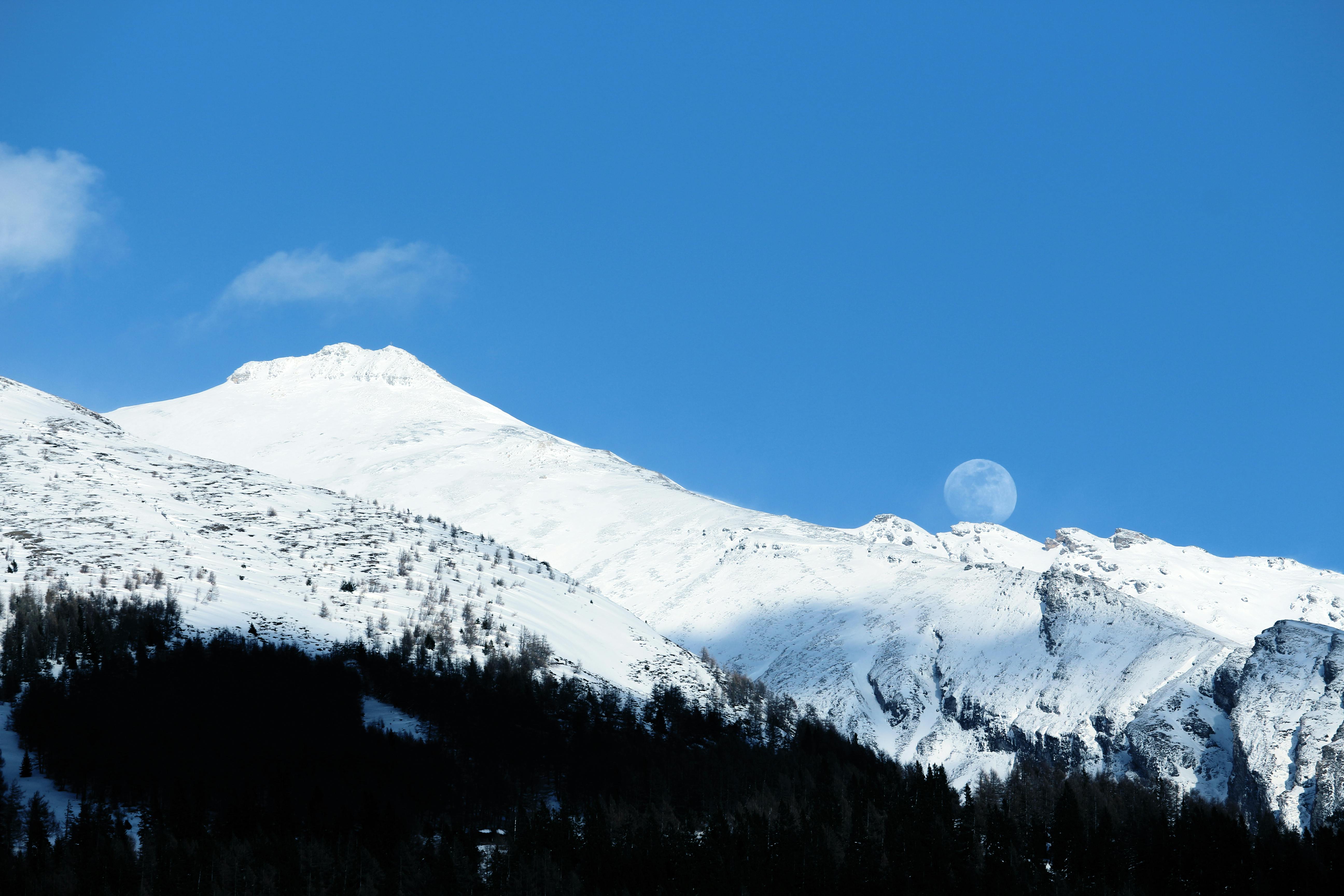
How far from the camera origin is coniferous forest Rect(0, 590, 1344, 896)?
138m

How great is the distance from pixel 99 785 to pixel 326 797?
27.2 m

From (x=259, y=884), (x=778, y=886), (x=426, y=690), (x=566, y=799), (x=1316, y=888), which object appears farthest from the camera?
(x=426, y=690)

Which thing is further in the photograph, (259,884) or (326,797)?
(326,797)

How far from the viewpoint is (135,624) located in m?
186

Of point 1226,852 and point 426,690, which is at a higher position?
point 426,690

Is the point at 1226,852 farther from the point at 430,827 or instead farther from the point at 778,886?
the point at 430,827

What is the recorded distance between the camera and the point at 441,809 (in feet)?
545

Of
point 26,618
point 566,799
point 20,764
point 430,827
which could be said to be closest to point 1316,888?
point 566,799

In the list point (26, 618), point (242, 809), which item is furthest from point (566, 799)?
point (26, 618)

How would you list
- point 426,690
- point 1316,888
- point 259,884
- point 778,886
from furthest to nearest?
point 426,690, point 1316,888, point 778,886, point 259,884

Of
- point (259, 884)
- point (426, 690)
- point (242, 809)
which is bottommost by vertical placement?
point (259, 884)

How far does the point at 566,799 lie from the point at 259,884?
59229 millimetres

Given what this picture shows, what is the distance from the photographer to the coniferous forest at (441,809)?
138 metres

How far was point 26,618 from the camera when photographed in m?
184
